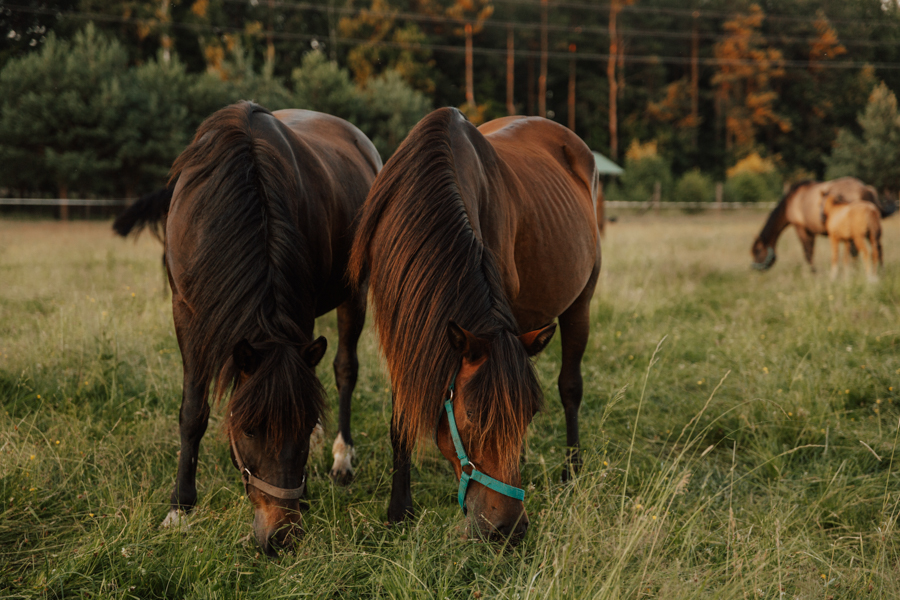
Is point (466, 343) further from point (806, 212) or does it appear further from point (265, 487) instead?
point (806, 212)

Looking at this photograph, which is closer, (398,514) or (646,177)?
(398,514)

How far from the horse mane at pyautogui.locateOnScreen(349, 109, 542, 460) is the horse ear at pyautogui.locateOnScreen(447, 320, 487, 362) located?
38mm

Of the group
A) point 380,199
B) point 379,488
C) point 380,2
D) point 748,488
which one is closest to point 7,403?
point 379,488

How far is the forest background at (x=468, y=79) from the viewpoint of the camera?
700 inches

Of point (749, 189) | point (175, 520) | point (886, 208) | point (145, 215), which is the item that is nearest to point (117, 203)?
point (145, 215)

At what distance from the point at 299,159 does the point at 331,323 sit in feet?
10.2

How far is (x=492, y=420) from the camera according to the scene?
5.87ft

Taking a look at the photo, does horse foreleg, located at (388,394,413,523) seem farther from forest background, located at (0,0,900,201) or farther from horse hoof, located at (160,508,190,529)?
forest background, located at (0,0,900,201)

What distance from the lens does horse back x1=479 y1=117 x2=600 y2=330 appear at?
2850 mm

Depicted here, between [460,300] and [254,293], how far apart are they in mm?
756

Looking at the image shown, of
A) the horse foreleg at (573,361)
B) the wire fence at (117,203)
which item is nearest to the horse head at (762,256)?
the wire fence at (117,203)

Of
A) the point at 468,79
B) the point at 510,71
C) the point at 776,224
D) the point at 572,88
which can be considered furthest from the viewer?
the point at 572,88

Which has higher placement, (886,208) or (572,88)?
(572,88)

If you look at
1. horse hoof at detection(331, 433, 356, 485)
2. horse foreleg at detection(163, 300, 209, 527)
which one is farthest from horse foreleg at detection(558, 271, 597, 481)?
horse foreleg at detection(163, 300, 209, 527)
